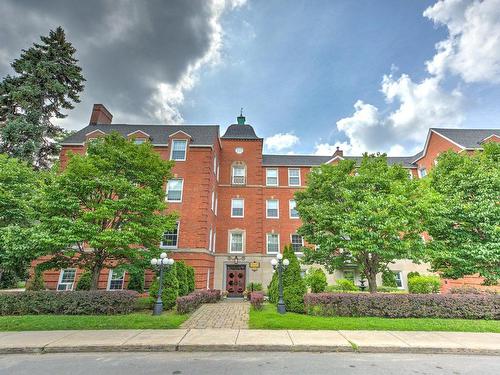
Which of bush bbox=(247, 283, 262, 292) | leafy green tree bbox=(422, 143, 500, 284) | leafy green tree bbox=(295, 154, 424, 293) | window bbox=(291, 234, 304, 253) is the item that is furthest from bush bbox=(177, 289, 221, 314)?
leafy green tree bbox=(422, 143, 500, 284)

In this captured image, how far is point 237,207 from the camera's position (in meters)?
25.7

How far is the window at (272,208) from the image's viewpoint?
87.7ft

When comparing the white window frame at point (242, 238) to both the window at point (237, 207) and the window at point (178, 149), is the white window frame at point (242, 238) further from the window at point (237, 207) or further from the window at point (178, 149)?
the window at point (178, 149)

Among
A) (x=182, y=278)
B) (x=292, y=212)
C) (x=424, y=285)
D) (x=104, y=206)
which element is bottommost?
(x=424, y=285)

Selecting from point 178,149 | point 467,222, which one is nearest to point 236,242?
point 178,149

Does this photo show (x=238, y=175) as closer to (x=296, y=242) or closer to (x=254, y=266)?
(x=296, y=242)

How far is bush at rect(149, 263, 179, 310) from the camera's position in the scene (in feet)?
46.8

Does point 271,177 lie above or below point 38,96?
below

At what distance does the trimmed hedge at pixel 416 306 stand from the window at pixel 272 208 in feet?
47.8

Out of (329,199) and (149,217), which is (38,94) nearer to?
(149,217)

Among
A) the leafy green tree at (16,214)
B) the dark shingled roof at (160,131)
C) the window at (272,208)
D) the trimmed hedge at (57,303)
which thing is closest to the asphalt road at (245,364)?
the trimmed hedge at (57,303)

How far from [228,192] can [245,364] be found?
19797 millimetres

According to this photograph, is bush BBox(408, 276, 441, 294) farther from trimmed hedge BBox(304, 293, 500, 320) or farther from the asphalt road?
the asphalt road

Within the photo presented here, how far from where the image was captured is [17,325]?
10.1m
